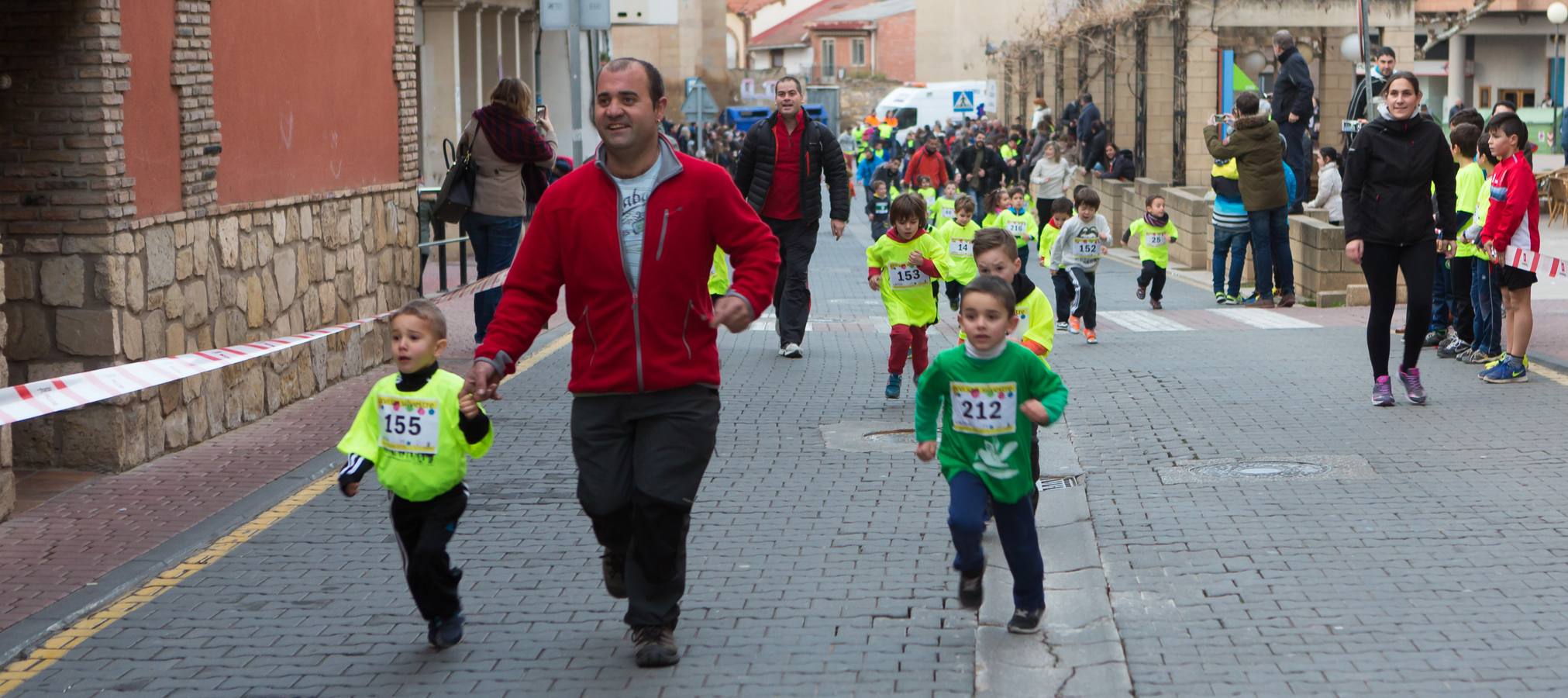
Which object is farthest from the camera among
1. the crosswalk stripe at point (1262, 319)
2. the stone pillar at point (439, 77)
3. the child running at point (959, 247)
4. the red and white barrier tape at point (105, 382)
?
the stone pillar at point (439, 77)

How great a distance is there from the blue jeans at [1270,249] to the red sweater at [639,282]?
40.2ft

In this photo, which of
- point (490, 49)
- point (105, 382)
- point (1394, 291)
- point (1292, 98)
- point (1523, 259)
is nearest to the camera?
point (105, 382)

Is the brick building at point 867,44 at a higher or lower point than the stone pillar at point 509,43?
higher

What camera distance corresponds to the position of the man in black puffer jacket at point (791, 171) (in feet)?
40.4

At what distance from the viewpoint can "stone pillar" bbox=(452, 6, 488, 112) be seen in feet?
79.7

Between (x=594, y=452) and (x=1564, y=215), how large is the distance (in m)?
24.8

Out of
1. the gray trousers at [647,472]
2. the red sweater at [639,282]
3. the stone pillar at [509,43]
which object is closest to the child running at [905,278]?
the red sweater at [639,282]

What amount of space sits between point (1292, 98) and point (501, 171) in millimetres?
10801

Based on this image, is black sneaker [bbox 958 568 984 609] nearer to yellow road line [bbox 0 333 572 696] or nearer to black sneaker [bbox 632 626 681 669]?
black sneaker [bbox 632 626 681 669]

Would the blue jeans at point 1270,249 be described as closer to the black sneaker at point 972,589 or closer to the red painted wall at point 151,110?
the red painted wall at point 151,110

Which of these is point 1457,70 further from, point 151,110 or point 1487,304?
point 151,110

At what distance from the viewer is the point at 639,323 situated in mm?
5406

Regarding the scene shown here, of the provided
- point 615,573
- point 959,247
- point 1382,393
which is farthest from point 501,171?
point 615,573

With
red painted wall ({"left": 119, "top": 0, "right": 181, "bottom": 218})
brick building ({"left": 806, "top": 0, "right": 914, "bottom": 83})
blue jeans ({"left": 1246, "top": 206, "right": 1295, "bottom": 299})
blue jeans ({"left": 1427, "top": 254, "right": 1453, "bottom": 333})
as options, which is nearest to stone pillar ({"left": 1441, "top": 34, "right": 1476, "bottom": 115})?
blue jeans ({"left": 1246, "top": 206, "right": 1295, "bottom": 299})
